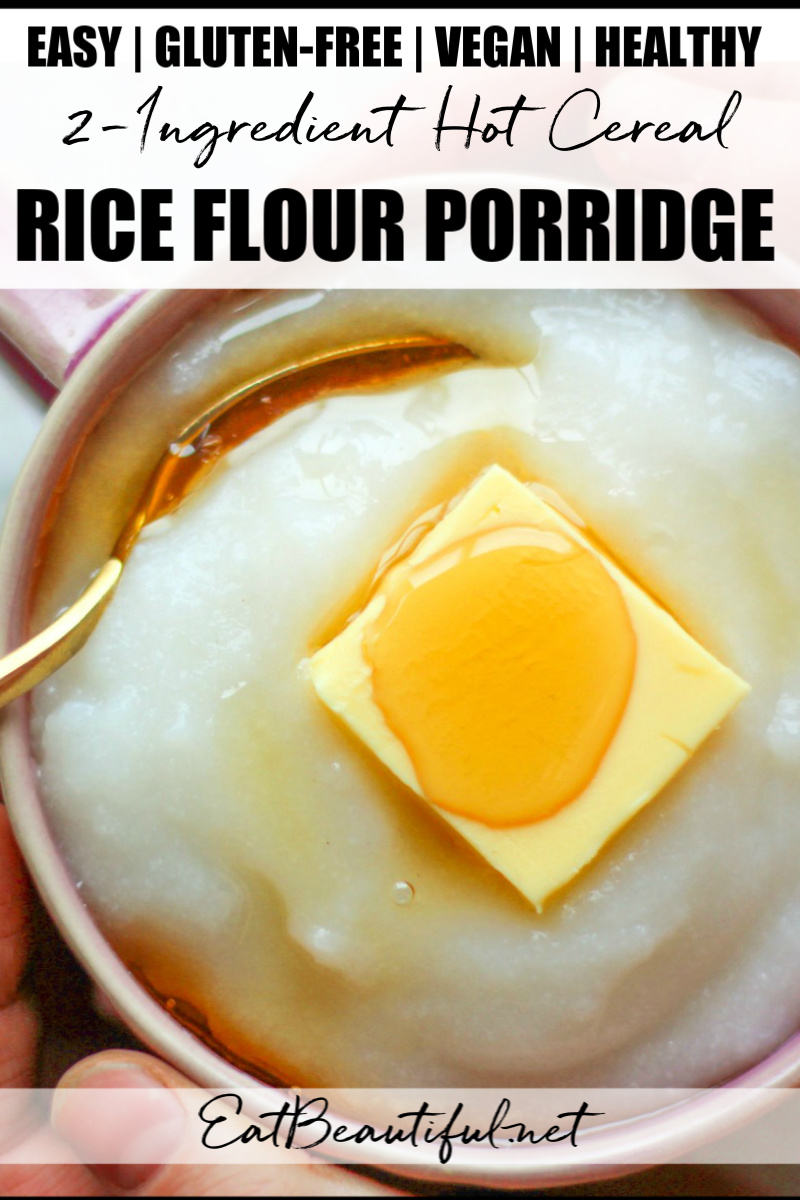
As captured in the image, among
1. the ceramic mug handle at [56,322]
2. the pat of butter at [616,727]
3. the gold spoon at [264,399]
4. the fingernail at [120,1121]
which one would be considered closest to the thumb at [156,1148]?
the fingernail at [120,1121]

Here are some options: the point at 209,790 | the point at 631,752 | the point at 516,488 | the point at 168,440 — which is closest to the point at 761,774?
the point at 631,752

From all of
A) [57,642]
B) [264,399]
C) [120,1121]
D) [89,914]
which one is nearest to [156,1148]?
[120,1121]

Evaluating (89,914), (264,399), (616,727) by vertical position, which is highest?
(264,399)

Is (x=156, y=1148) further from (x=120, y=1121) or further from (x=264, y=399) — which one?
(x=264, y=399)

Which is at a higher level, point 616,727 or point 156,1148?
point 616,727

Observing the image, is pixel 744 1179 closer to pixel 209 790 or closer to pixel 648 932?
pixel 648 932

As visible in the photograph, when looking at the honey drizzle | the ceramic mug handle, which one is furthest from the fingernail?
the ceramic mug handle
